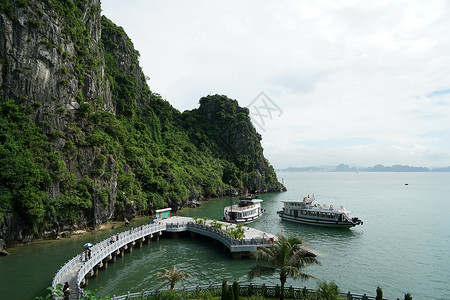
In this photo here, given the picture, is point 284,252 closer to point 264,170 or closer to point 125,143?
point 125,143

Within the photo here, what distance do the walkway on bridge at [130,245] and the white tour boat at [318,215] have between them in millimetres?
23464

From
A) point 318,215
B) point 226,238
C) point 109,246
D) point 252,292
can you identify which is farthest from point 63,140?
point 318,215

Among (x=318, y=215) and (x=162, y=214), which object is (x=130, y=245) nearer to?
(x=162, y=214)

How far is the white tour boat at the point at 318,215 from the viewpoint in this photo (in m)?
58.1

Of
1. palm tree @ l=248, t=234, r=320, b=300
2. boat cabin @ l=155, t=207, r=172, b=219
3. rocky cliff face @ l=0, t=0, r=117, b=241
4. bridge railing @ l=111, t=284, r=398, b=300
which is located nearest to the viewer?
palm tree @ l=248, t=234, r=320, b=300

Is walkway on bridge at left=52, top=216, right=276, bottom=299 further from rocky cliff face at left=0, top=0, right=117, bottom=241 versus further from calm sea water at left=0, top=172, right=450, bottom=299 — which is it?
rocky cliff face at left=0, top=0, right=117, bottom=241

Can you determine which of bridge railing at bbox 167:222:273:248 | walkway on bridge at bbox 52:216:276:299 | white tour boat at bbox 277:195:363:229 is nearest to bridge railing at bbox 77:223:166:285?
walkway on bridge at bbox 52:216:276:299

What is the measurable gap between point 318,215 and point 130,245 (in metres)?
40.9

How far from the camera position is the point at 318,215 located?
61844mm

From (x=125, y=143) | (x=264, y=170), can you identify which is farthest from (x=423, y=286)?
(x=264, y=170)

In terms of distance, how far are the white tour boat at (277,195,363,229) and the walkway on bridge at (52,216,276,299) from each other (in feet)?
77.0

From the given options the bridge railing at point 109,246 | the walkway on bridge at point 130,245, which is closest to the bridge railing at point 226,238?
the walkway on bridge at point 130,245

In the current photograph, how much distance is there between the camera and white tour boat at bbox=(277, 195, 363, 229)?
58.1m

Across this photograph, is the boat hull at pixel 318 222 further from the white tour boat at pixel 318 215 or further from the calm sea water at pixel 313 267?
the calm sea water at pixel 313 267
